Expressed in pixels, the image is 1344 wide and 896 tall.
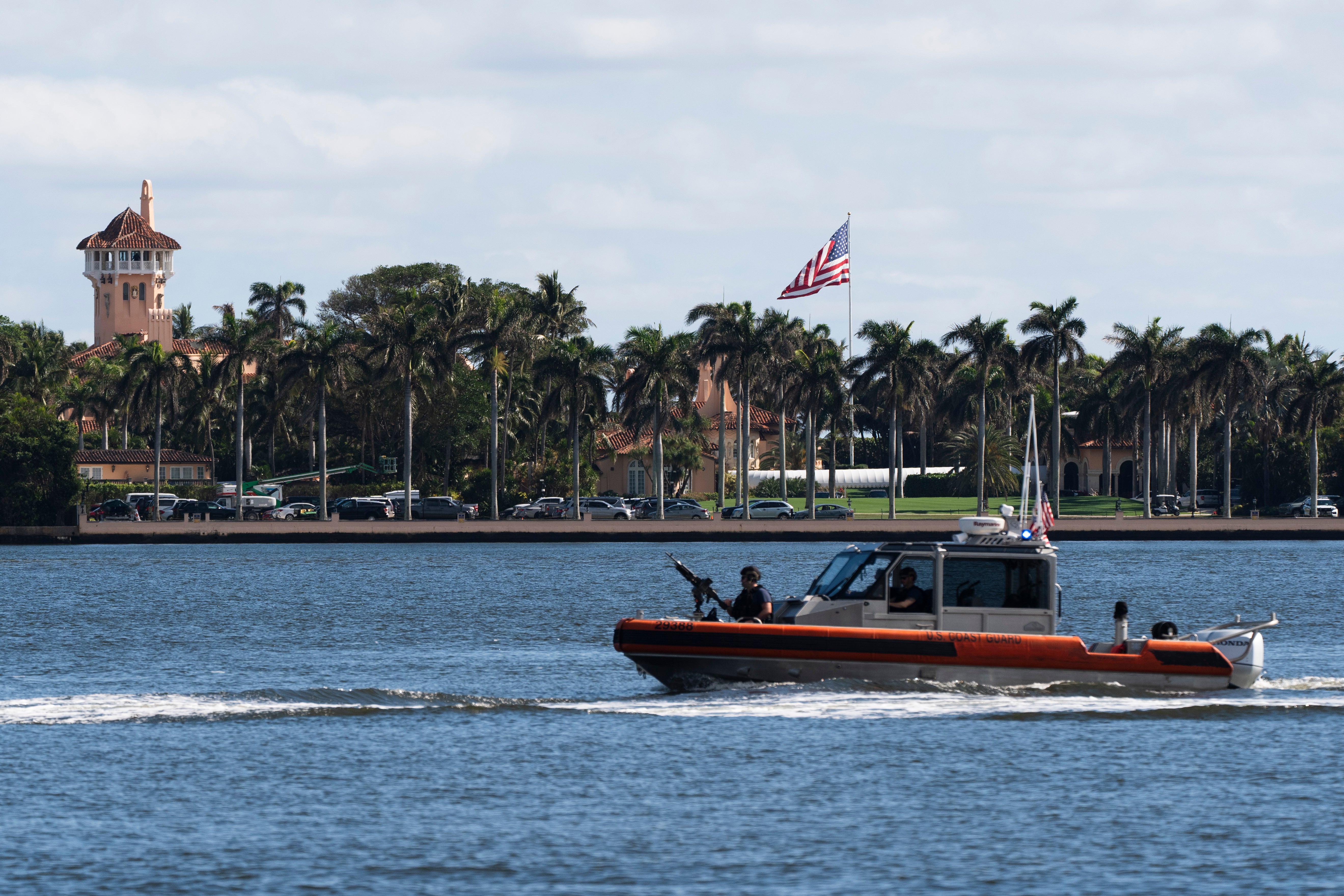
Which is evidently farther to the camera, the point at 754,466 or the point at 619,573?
the point at 754,466

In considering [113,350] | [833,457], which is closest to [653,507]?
[833,457]

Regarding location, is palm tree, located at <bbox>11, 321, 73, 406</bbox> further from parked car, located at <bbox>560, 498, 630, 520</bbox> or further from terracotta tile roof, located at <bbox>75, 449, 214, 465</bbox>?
parked car, located at <bbox>560, 498, 630, 520</bbox>

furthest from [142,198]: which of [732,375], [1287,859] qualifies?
[1287,859]

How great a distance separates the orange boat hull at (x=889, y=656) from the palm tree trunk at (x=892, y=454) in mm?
73365

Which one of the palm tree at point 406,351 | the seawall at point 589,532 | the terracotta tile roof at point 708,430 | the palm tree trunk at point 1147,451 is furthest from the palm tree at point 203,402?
the palm tree trunk at point 1147,451

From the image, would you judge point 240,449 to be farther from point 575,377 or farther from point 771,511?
point 771,511

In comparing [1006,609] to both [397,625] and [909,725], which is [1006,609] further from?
[397,625]

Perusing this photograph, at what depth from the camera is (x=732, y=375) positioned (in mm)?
112312

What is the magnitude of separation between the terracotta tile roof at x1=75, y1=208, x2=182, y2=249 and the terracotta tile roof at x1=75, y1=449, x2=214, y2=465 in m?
60.0

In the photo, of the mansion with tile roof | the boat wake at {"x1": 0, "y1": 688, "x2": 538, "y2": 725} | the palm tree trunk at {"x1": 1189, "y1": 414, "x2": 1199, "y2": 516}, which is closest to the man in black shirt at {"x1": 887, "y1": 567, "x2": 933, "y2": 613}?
the boat wake at {"x1": 0, "y1": 688, "x2": 538, "y2": 725}

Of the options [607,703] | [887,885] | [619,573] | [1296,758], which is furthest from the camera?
[619,573]

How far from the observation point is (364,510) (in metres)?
107

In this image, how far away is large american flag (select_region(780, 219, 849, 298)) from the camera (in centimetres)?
9762

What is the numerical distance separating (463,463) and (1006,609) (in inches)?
3987
